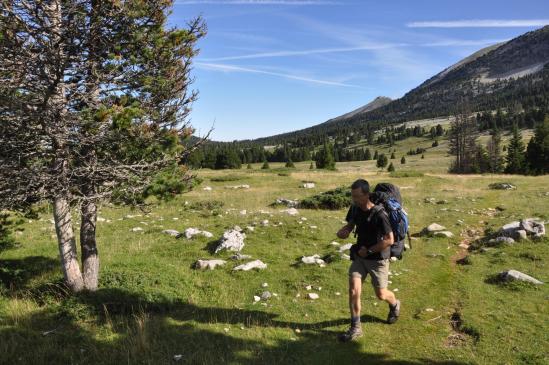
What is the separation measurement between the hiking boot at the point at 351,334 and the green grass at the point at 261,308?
0.17 metres

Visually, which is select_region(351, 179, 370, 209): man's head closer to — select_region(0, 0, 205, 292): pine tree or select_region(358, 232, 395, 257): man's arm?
select_region(358, 232, 395, 257): man's arm

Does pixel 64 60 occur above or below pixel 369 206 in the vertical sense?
above

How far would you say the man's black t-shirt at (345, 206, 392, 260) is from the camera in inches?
293

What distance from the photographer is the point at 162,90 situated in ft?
31.8

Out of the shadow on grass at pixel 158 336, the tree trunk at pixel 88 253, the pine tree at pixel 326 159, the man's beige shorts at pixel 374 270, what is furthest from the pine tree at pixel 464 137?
the tree trunk at pixel 88 253

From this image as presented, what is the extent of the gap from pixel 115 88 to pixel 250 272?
6317 mm

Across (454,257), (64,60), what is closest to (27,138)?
(64,60)

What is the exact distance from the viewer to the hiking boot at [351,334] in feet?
24.9

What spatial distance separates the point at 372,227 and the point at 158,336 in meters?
4.81

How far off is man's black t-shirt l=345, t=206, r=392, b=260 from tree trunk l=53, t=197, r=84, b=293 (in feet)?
21.0

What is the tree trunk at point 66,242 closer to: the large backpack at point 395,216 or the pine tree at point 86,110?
the pine tree at point 86,110

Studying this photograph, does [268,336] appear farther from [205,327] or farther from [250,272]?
[250,272]

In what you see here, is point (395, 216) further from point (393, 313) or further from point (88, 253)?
point (88, 253)

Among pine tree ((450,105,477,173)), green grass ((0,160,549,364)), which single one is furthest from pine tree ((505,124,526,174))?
green grass ((0,160,549,364))
